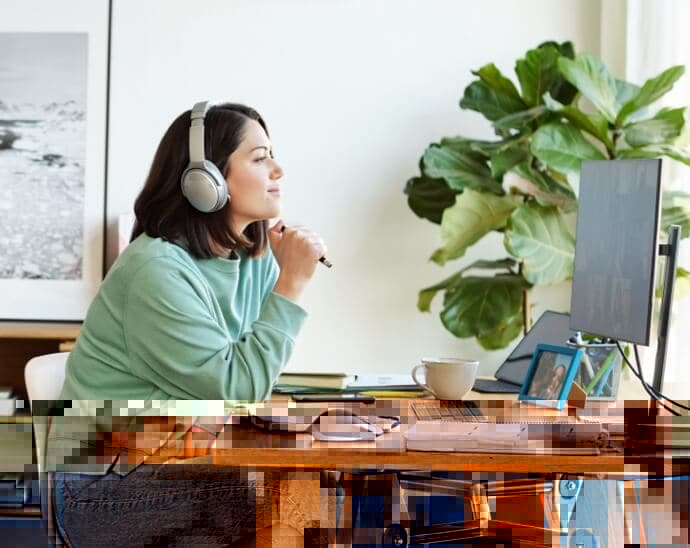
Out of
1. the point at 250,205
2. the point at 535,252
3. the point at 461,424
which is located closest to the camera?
the point at 461,424

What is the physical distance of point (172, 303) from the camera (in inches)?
49.6

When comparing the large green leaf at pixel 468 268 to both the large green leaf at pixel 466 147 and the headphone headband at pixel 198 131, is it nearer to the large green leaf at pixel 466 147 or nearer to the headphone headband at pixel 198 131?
the large green leaf at pixel 466 147

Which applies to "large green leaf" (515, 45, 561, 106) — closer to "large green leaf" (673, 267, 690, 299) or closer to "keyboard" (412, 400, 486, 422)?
"large green leaf" (673, 267, 690, 299)

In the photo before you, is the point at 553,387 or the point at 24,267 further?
the point at 24,267

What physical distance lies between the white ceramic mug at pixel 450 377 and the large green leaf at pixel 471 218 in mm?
1455

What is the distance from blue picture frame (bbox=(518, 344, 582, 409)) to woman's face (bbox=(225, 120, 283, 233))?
1.51ft

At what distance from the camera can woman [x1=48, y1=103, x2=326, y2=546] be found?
94 centimetres

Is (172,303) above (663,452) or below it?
above

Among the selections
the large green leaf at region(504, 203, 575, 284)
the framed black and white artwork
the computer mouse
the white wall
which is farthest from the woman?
the framed black and white artwork

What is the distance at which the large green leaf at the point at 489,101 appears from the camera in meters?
3.11

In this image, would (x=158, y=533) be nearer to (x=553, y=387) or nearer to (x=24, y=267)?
(x=553, y=387)

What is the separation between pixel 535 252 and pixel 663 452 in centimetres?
193

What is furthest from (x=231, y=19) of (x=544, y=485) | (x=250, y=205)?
(x=544, y=485)

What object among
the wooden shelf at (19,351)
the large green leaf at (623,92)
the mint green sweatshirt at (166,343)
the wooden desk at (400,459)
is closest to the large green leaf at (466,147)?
the large green leaf at (623,92)
